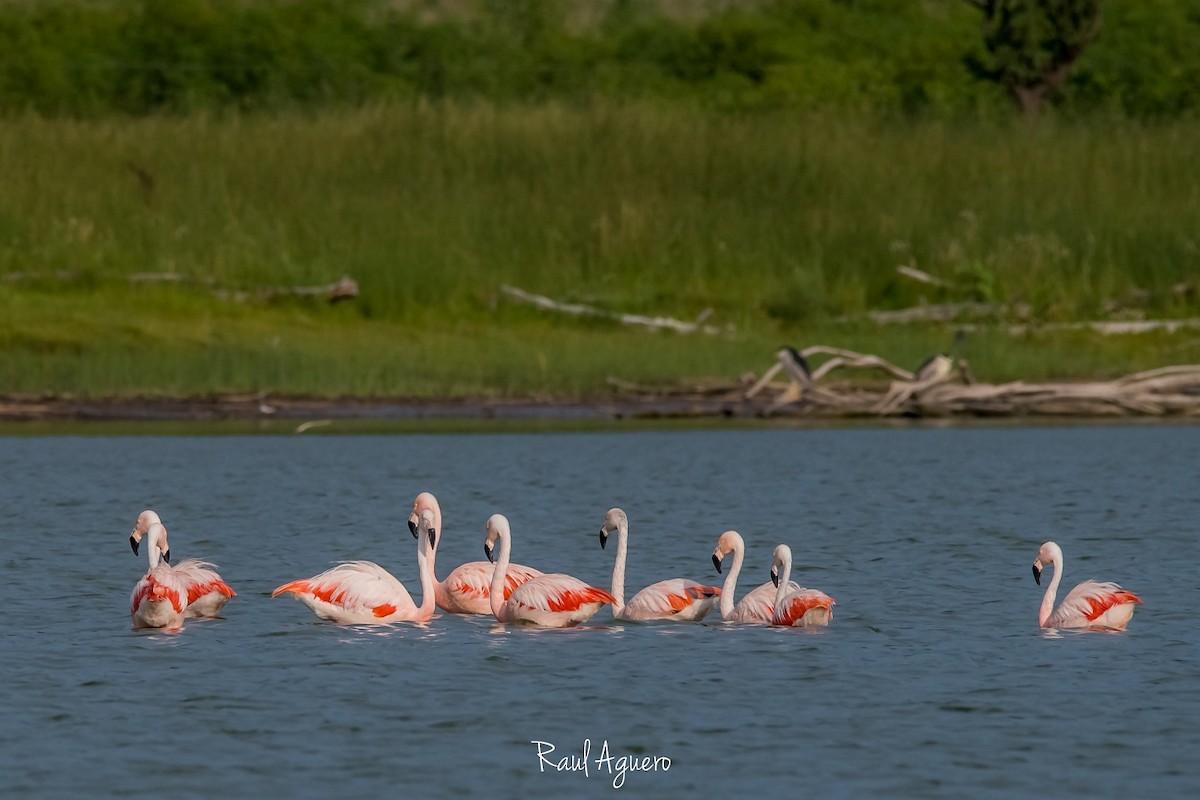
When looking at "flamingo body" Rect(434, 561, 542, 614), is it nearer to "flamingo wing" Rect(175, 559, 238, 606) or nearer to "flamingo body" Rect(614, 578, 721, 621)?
"flamingo body" Rect(614, 578, 721, 621)

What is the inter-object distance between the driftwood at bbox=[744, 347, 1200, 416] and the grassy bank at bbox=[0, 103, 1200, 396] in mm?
1491

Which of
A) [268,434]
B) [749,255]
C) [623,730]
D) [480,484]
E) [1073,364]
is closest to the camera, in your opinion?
[623,730]

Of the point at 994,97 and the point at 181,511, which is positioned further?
the point at 994,97

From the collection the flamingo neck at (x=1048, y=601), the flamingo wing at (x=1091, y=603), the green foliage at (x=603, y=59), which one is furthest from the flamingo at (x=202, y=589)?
the green foliage at (x=603, y=59)

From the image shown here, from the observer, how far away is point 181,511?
56.3 ft

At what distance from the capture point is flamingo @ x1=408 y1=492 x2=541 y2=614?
41.8ft

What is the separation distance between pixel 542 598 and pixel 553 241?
15.6 m

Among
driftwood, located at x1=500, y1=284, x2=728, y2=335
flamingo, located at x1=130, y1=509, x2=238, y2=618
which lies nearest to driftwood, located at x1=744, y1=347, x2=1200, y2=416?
driftwood, located at x1=500, y1=284, x2=728, y2=335

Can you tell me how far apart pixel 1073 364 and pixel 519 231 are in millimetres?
7297

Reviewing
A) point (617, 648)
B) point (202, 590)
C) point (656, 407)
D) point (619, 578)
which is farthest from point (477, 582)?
point (656, 407)

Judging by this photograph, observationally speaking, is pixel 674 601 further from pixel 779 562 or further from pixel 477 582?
pixel 477 582

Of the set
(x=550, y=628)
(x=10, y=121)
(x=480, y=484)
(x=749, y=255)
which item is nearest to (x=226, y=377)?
(x=480, y=484)

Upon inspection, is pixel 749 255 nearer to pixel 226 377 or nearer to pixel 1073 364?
pixel 1073 364

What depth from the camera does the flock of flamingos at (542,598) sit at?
11.7 metres
